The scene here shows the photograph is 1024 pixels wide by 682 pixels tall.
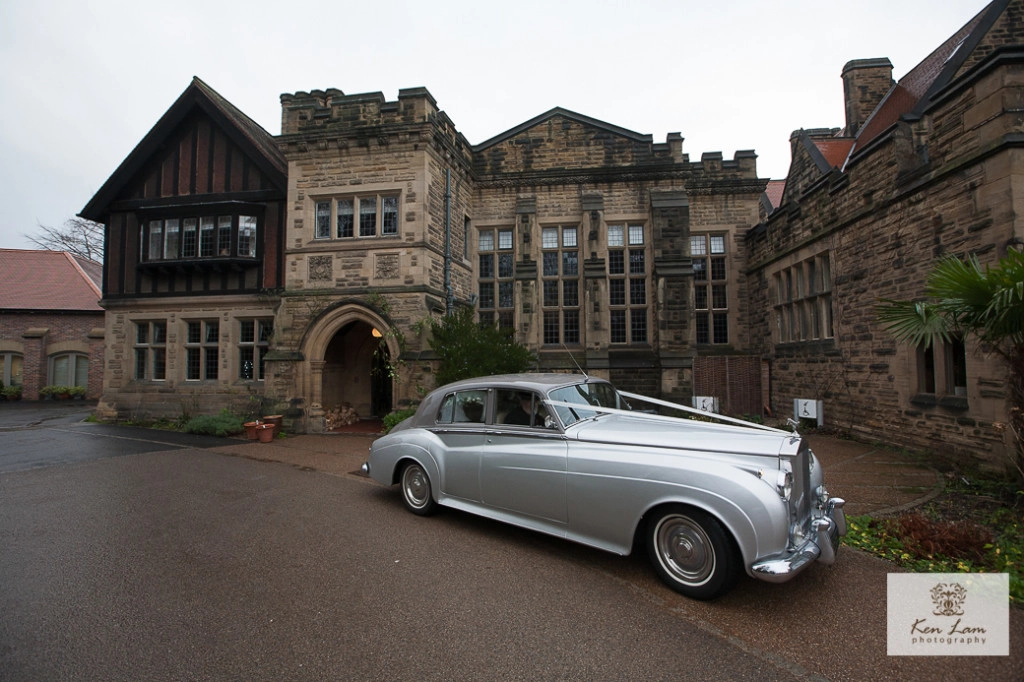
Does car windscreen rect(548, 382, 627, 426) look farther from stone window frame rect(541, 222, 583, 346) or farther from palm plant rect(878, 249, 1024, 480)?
stone window frame rect(541, 222, 583, 346)

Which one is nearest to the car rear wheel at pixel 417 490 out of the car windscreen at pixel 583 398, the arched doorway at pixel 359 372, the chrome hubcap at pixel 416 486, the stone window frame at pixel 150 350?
the chrome hubcap at pixel 416 486

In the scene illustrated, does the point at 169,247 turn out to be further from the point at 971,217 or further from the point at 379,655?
the point at 971,217

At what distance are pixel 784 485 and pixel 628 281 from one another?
422 inches

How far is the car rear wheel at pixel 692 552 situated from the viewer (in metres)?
3.14

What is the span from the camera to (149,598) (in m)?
3.38

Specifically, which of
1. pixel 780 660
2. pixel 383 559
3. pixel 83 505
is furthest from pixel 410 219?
pixel 780 660

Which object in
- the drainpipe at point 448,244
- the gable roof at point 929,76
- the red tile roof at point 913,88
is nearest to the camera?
the gable roof at point 929,76

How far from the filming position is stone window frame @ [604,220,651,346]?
13234 mm

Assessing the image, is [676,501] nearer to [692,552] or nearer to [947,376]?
[692,552]

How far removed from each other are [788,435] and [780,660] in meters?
1.55

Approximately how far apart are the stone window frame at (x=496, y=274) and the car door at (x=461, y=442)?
28.9 feet

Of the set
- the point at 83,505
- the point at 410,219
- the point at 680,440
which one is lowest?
the point at 83,505

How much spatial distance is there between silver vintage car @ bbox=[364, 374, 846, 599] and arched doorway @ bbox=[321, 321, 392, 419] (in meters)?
8.73

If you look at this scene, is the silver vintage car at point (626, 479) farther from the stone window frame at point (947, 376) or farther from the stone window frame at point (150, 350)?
the stone window frame at point (150, 350)
